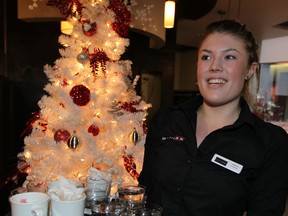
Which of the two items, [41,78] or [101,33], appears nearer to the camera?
[101,33]

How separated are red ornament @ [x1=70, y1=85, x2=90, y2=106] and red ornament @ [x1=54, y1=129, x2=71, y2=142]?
0.22 meters

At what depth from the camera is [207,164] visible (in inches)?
43.4

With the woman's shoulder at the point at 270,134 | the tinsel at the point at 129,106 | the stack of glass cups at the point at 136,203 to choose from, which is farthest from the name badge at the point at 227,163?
the tinsel at the point at 129,106

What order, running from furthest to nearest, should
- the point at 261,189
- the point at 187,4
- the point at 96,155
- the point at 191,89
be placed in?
the point at 191,89
the point at 187,4
the point at 96,155
the point at 261,189

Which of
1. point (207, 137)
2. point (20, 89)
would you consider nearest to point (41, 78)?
point (20, 89)

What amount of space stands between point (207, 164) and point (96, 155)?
3.24 feet

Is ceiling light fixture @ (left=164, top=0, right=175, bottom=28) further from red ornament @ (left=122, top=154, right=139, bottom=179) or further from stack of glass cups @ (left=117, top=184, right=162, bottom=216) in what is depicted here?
stack of glass cups @ (left=117, top=184, right=162, bottom=216)

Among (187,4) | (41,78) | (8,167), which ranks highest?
(187,4)

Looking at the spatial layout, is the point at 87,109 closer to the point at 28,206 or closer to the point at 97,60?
the point at 97,60

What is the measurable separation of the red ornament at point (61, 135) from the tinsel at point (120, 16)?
819 millimetres

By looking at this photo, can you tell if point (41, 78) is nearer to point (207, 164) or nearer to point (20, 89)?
point (20, 89)

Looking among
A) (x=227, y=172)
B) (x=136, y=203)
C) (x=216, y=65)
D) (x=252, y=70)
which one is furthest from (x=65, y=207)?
(x=252, y=70)

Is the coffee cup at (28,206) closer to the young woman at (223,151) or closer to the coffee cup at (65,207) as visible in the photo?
the coffee cup at (65,207)

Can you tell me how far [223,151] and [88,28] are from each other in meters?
1.29
